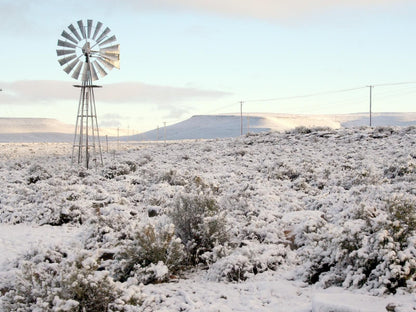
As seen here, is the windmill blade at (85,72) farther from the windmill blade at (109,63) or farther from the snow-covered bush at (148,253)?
the snow-covered bush at (148,253)

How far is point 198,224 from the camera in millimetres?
8117

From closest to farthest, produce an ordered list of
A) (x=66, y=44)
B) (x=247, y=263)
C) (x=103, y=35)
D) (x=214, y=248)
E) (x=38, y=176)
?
1. (x=247, y=263)
2. (x=214, y=248)
3. (x=38, y=176)
4. (x=66, y=44)
5. (x=103, y=35)

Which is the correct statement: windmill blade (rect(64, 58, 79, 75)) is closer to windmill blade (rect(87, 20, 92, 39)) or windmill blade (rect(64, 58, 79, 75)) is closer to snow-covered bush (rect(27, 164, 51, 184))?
windmill blade (rect(87, 20, 92, 39))

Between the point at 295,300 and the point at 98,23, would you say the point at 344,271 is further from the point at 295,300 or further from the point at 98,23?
Answer: the point at 98,23

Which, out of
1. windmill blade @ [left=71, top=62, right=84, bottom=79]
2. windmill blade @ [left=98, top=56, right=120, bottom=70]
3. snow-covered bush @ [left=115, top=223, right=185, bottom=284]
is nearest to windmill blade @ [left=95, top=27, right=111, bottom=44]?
windmill blade @ [left=98, top=56, right=120, bottom=70]

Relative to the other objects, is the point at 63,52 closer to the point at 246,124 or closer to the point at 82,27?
the point at 82,27

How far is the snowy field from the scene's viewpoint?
5477mm

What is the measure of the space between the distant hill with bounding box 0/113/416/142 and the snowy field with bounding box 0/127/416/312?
10420cm

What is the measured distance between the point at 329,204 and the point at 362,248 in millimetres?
4739

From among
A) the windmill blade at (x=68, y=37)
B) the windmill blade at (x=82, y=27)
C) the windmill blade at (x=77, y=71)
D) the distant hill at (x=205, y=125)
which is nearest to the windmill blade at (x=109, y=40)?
the windmill blade at (x=82, y=27)

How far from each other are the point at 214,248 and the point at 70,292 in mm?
2788

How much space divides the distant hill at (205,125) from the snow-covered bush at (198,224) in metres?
108

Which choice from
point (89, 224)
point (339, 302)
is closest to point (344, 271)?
point (339, 302)

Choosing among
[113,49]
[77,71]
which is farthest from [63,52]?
[113,49]
